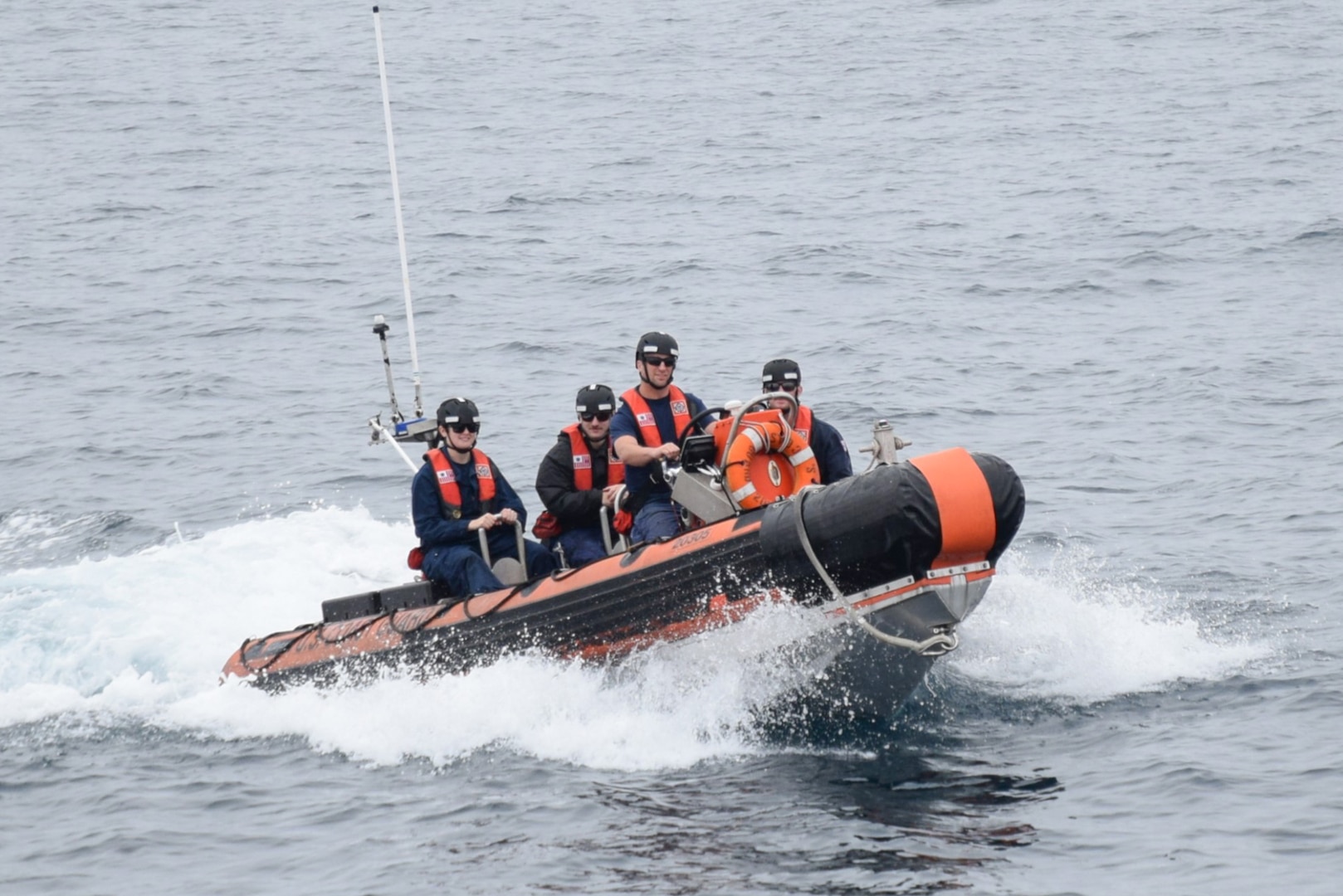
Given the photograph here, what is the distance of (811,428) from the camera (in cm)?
889

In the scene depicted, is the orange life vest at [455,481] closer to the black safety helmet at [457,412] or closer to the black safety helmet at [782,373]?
the black safety helmet at [457,412]

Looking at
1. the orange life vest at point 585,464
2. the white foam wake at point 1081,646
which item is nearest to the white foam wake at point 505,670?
the white foam wake at point 1081,646

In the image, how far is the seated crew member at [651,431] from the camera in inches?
344

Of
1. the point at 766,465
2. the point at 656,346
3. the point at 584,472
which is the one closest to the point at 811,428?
the point at 766,465

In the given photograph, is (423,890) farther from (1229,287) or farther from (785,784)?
(1229,287)

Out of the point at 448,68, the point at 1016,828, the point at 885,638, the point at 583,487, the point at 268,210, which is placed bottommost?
the point at 1016,828

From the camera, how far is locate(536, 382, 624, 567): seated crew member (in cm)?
904

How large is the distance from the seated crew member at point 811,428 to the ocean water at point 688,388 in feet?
3.87

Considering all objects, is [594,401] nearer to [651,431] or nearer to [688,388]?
[651,431]

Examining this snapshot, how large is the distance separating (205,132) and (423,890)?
23693 millimetres

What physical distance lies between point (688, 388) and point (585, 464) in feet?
19.7

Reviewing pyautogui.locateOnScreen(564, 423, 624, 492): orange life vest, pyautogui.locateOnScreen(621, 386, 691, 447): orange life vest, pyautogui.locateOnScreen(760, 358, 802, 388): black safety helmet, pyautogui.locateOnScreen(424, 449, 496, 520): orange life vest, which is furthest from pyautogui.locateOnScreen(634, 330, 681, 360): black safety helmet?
pyautogui.locateOnScreen(424, 449, 496, 520): orange life vest

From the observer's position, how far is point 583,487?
30.2 ft

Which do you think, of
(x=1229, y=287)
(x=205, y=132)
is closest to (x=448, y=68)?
(x=205, y=132)
